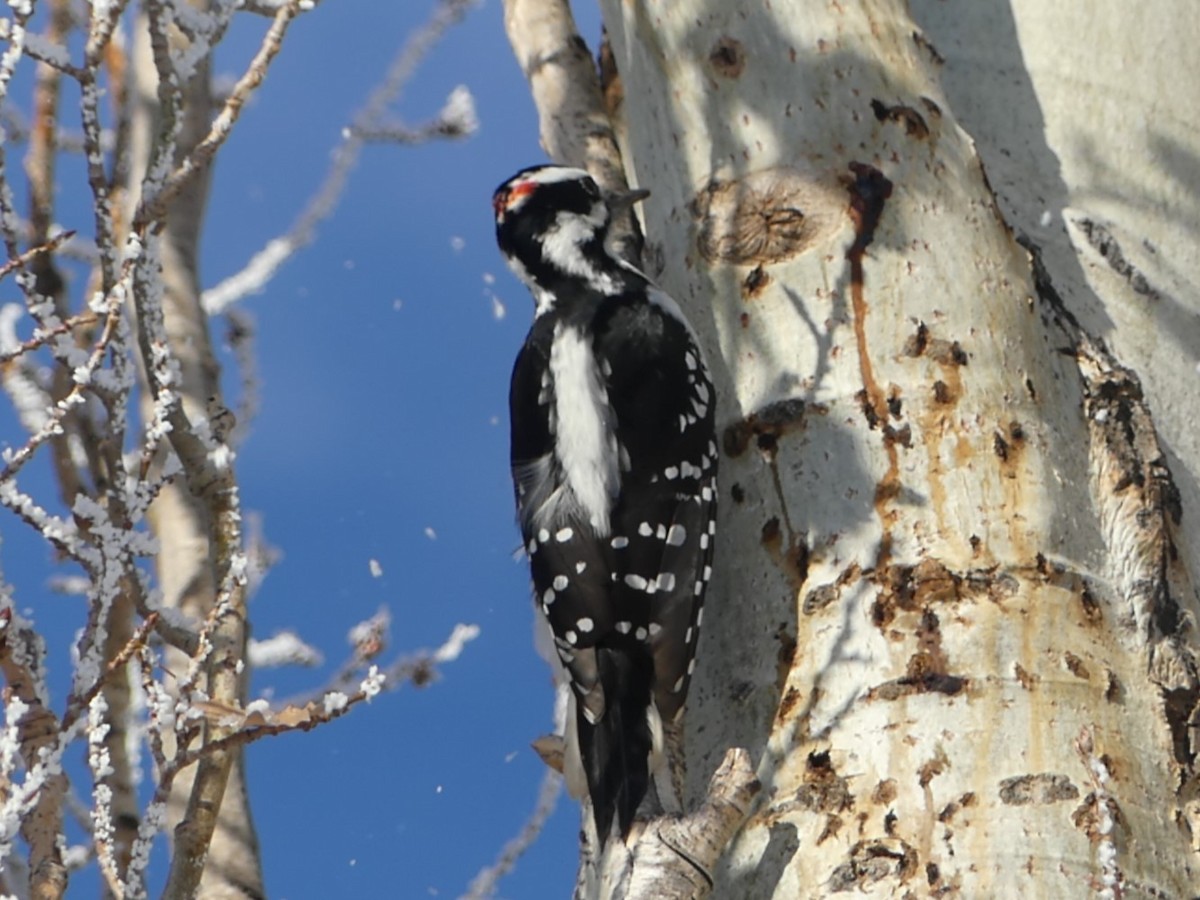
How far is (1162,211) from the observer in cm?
284

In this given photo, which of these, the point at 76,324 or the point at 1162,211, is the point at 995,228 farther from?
the point at 76,324

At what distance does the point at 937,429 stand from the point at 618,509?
637 millimetres

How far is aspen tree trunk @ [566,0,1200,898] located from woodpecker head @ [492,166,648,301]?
0.37 m

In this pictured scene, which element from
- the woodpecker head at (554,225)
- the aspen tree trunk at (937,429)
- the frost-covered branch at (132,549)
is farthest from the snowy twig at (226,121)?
the woodpecker head at (554,225)

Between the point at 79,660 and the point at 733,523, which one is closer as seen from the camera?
the point at 79,660

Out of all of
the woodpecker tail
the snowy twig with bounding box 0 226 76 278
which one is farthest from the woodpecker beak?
the snowy twig with bounding box 0 226 76 278

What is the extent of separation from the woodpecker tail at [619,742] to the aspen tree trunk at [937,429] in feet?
0.29

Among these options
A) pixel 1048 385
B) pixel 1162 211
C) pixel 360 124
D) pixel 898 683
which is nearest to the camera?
pixel 898 683

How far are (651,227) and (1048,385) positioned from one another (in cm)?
80

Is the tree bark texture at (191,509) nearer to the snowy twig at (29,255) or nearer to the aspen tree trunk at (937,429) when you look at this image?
the snowy twig at (29,255)

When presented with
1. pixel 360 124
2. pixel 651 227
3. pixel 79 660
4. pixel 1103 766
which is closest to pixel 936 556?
pixel 1103 766

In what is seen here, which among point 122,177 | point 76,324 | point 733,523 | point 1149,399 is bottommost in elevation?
point 76,324

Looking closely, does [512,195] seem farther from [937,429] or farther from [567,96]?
[937,429]

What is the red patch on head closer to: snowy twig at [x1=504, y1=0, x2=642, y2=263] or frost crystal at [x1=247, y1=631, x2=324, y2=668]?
snowy twig at [x1=504, y1=0, x2=642, y2=263]
